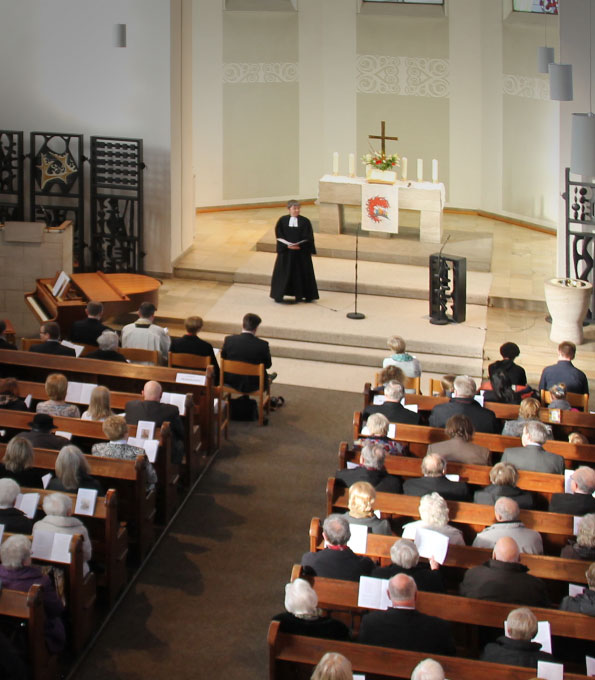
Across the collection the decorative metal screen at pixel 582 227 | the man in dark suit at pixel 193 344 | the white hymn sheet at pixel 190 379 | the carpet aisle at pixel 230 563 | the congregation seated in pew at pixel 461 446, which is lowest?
the carpet aisle at pixel 230 563

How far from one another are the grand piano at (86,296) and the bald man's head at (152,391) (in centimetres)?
336

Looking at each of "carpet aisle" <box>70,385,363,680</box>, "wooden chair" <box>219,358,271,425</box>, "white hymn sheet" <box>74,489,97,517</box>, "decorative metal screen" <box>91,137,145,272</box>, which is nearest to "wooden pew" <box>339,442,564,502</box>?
"carpet aisle" <box>70,385,363,680</box>

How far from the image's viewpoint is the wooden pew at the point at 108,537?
6.53 meters

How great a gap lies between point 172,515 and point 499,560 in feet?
10.2

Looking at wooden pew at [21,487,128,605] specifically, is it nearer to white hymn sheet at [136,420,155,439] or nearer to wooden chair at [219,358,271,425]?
white hymn sheet at [136,420,155,439]

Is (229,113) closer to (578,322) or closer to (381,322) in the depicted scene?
(381,322)

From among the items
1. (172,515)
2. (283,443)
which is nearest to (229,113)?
(283,443)

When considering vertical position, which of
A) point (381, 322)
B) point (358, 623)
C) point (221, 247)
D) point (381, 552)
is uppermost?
point (221, 247)

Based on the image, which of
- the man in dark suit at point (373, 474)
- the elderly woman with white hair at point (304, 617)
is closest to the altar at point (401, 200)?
the man in dark suit at point (373, 474)

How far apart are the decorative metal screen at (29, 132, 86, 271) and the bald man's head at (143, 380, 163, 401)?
19.3 feet

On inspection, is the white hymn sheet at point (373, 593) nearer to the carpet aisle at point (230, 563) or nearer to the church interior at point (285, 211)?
the church interior at point (285, 211)

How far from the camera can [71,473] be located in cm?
661

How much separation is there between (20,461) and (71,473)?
35cm

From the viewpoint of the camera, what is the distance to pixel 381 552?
6246mm
